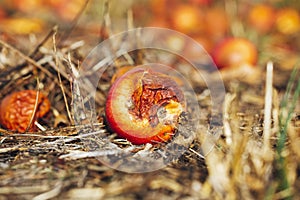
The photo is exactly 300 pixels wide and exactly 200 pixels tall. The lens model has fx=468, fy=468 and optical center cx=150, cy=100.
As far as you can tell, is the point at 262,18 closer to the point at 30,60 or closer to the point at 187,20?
the point at 187,20

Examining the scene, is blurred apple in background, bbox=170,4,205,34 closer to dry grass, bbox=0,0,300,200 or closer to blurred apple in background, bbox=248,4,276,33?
blurred apple in background, bbox=248,4,276,33

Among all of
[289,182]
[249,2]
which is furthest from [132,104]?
[249,2]

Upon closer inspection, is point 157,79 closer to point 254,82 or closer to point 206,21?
point 254,82

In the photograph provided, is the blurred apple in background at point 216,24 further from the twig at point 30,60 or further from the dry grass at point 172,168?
the dry grass at point 172,168

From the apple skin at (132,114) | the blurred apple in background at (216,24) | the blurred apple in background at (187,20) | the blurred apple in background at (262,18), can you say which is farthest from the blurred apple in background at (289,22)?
the apple skin at (132,114)

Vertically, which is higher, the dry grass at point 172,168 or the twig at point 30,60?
the twig at point 30,60

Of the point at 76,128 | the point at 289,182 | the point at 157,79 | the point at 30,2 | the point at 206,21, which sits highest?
the point at 30,2

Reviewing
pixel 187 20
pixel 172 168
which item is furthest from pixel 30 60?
pixel 187 20
